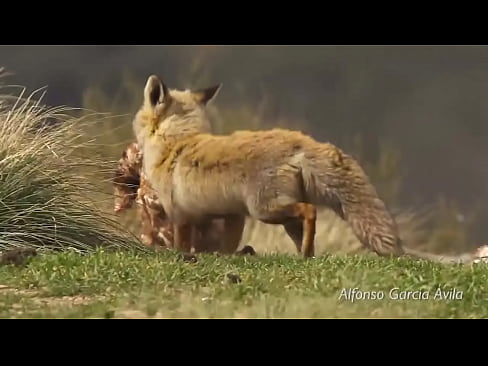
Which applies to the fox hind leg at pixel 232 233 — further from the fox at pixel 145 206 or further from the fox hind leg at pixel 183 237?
the fox hind leg at pixel 183 237

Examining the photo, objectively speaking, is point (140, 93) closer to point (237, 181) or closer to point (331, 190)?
point (237, 181)

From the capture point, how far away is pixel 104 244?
Answer: 7469 mm

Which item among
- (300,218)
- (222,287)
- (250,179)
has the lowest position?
(222,287)

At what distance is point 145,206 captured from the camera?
25.4 ft

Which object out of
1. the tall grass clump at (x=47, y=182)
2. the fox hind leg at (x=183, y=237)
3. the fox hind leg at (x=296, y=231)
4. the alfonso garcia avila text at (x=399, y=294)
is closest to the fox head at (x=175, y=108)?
the tall grass clump at (x=47, y=182)

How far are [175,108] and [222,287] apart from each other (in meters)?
2.21

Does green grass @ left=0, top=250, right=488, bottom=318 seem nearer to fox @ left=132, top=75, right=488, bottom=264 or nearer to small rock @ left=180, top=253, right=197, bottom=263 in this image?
small rock @ left=180, top=253, right=197, bottom=263

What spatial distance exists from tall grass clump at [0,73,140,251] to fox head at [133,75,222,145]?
0.65 m

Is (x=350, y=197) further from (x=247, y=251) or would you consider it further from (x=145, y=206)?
(x=145, y=206)

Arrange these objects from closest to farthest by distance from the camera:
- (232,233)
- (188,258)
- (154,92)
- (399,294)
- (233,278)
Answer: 1. (399,294)
2. (233,278)
3. (188,258)
4. (232,233)
5. (154,92)

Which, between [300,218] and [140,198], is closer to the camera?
[300,218]

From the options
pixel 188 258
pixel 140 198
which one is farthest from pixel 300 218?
pixel 140 198

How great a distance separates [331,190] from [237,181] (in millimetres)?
800

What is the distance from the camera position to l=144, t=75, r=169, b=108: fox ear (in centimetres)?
758
